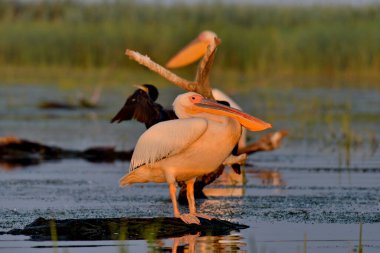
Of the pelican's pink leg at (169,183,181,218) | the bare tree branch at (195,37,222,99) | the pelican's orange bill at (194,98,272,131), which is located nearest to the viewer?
the pelican's pink leg at (169,183,181,218)

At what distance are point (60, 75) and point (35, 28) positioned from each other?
5.52 feet

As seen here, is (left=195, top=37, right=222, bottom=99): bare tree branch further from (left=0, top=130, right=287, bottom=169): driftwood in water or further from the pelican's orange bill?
(left=0, top=130, right=287, bottom=169): driftwood in water

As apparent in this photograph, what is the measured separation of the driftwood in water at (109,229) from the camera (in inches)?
290

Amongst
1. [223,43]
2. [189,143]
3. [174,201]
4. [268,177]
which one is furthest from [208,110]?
[223,43]

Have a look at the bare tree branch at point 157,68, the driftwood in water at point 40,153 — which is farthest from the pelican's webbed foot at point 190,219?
the driftwood in water at point 40,153

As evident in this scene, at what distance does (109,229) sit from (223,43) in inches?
718

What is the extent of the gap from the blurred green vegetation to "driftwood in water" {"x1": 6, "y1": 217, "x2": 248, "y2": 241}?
15578 mm

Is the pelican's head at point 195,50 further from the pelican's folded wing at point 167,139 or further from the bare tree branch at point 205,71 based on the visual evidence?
the pelican's folded wing at point 167,139

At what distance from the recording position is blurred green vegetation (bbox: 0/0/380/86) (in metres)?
24.9

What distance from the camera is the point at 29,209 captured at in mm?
8883

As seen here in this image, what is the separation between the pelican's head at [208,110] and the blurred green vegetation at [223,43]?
48.8ft

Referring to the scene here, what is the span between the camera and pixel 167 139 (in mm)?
7895

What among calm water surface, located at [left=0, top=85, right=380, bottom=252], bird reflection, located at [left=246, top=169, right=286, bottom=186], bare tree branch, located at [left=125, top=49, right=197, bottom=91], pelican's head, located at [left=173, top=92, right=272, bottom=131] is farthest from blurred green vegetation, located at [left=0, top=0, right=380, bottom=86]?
pelican's head, located at [left=173, top=92, right=272, bottom=131]

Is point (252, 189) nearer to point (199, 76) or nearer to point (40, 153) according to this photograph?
point (199, 76)
